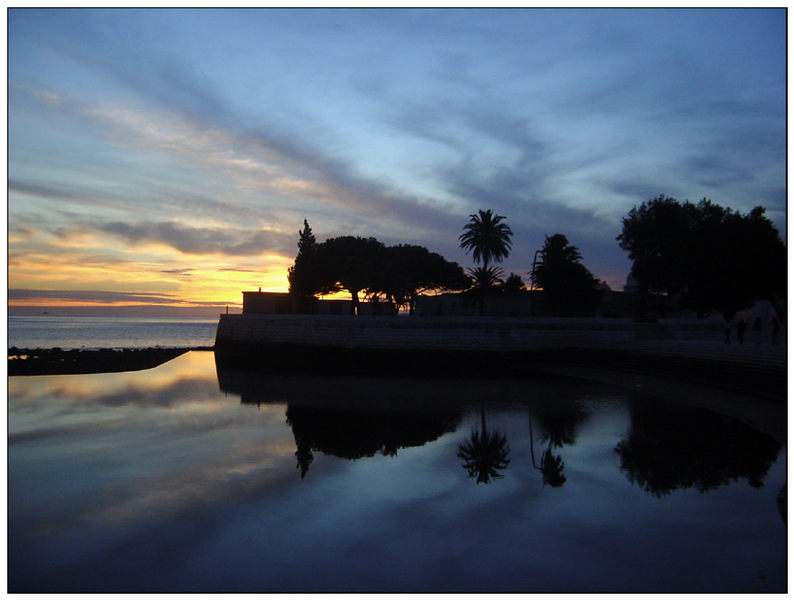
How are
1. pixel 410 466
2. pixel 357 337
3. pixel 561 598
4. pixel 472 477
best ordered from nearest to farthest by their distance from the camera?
pixel 561 598
pixel 472 477
pixel 410 466
pixel 357 337

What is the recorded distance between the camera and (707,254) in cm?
4019

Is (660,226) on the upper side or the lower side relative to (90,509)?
upper

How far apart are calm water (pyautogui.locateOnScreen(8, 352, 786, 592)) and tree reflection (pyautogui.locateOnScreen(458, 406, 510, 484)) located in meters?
0.07

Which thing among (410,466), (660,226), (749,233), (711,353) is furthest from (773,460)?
(660,226)

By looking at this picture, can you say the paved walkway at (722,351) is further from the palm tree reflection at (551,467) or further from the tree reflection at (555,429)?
the palm tree reflection at (551,467)

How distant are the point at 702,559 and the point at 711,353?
69.0 ft

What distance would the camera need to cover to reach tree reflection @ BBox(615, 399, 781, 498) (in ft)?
35.3

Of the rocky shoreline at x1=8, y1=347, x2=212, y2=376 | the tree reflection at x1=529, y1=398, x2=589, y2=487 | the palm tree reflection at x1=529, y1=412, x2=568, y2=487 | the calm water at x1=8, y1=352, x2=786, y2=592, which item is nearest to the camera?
the calm water at x1=8, y1=352, x2=786, y2=592

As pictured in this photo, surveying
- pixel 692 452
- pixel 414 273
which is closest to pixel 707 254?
pixel 414 273

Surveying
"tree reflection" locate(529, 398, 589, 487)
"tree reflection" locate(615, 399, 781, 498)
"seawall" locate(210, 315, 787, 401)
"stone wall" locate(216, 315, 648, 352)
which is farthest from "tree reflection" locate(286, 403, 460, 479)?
"stone wall" locate(216, 315, 648, 352)

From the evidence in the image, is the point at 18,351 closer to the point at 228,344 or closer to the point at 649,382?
the point at 228,344

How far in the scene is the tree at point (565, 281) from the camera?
5284 centimetres

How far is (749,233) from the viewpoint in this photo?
129 feet

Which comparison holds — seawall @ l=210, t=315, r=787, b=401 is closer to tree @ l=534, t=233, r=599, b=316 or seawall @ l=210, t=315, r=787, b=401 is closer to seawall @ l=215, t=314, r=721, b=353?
seawall @ l=215, t=314, r=721, b=353
